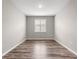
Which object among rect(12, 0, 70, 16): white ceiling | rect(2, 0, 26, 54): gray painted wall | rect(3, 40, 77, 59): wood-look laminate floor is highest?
rect(12, 0, 70, 16): white ceiling

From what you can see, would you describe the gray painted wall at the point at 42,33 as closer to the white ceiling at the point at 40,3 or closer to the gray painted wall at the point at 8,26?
the white ceiling at the point at 40,3

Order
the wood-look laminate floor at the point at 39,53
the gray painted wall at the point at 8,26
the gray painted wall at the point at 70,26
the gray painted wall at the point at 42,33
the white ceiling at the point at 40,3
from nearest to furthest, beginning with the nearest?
the wood-look laminate floor at the point at 39,53, the gray painted wall at the point at 8,26, the gray painted wall at the point at 70,26, the white ceiling at the point at 40,3, the gray painted wall at the point at 42,33

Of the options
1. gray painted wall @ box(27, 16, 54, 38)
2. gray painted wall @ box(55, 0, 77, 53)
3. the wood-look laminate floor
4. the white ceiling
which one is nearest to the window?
gray painted wall @ box(27, 16, 54, 38)

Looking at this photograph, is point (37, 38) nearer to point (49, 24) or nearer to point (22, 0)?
point (49, 24)

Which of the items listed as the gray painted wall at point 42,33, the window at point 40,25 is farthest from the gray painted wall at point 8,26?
the window at point 40,25

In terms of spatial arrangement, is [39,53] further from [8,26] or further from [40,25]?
[40,25]

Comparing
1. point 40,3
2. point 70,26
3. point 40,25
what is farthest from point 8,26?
point 40,25

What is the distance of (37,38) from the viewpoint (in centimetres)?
875

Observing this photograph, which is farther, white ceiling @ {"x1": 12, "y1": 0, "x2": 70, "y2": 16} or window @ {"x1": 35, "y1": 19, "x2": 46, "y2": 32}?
window @ {"x1": 35, "y1": 19, "x2": 46, "y2": 32}

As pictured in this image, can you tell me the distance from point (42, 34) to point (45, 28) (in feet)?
2.52

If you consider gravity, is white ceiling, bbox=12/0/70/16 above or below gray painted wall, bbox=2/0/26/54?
above

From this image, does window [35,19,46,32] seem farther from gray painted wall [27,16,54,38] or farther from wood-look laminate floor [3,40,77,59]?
wood-look laminate floor [3,40,77,59]

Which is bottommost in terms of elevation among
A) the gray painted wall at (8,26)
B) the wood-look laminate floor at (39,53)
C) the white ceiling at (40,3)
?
the wood-look laminate floor at (39,53)

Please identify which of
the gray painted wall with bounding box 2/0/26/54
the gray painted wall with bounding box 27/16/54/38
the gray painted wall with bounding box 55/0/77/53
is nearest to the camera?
the gray painted wall with bounding box 2/0/26/54
